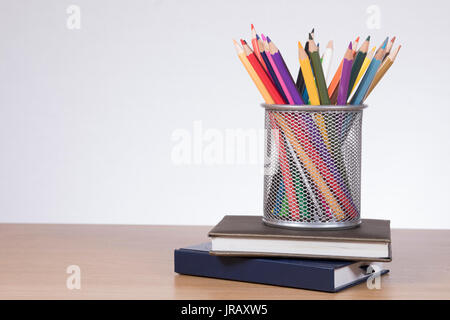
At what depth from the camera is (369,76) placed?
2.63 feet

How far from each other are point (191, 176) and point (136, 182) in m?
0.20

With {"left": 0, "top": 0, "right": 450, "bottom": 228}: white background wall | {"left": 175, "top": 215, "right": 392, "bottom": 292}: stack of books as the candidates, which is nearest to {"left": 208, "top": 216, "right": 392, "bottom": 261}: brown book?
{"left": 175, "top": 215, "right": 392, "bottom": 292}: stack of books

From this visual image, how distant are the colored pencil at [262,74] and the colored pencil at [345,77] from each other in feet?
0.22

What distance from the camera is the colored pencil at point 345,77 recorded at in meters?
0.77

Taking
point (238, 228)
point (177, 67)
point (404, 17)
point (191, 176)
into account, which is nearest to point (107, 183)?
point (191, 176)

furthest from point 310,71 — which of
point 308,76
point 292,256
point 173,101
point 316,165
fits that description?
point 173,101

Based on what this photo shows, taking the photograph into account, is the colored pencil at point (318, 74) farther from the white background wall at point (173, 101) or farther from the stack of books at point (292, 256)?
the white background wall at point (173, 101)

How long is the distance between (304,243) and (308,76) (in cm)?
19

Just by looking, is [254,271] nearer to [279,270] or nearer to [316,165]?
[279,270]

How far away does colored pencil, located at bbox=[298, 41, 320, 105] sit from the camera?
789mm

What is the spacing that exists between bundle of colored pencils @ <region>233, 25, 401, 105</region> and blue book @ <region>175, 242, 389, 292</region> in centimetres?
19

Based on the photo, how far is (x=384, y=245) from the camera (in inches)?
29.2
